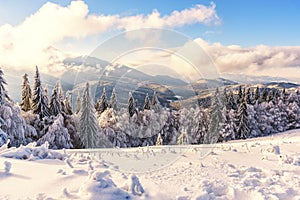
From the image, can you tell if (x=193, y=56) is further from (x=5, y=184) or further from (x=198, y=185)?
(x=5, y=184)

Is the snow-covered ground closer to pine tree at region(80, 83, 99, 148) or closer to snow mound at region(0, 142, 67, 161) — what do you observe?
snow mound at region(0, 142, 67, 161)

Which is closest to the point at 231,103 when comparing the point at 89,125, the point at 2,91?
the point at 89,125

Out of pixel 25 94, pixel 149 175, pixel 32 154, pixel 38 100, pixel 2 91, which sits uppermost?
pixel 2 91

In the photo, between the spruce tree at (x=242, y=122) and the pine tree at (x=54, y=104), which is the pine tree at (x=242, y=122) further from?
the pine tree at (x=54, y=104)

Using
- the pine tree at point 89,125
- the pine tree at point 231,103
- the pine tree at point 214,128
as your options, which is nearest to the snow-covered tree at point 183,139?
the pine tree at point 214,128

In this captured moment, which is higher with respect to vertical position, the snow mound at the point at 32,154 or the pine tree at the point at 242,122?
the snow mound at the point at 32,154

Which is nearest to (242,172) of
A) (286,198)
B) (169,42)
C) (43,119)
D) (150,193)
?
(286,198)

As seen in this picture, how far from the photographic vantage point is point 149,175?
6.59 metres

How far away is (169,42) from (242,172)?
4.27m

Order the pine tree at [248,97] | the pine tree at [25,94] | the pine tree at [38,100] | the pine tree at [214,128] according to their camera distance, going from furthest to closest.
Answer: the pine tree at [248,97] < the pine tree at [25,94] < the pine tree at [38,100] < the pine tree at [214,128]

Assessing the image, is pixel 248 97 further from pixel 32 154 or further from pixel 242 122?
pixel 32 154

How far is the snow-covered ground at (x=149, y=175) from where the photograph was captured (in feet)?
16.5

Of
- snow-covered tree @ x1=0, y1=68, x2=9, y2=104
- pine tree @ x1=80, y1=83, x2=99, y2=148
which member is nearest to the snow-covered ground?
snow-covered tree @ x1=0, y1=68, x2=9, y2=104

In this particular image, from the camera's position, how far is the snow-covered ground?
5.03 meters
